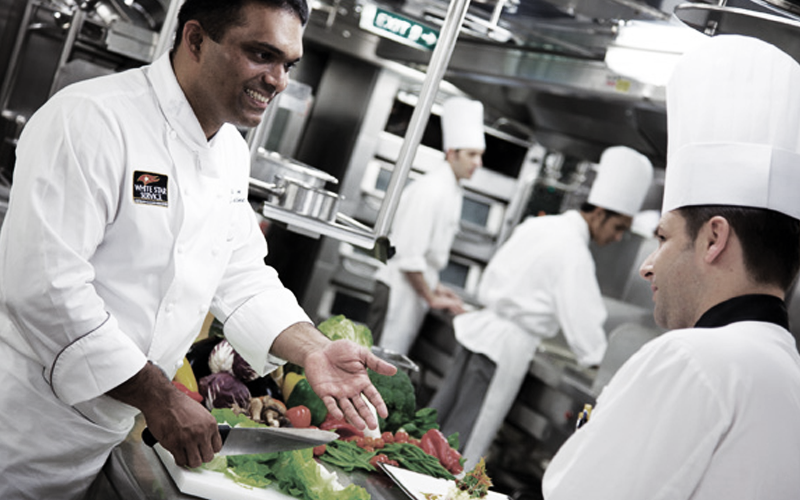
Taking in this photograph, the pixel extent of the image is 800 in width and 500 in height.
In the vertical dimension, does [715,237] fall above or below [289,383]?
above

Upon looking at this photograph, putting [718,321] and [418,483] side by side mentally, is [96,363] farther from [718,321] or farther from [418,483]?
[718,321]

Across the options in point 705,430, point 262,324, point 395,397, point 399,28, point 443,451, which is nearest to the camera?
point 705,430

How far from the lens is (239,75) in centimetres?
177

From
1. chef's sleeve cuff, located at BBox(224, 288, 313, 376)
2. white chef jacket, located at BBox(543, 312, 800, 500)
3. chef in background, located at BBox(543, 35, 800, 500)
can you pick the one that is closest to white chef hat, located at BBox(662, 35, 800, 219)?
chef in background, located at BBox(543, 35, 800, 500)

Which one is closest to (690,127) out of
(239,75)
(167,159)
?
(239,75)

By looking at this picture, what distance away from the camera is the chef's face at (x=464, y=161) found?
5789mm

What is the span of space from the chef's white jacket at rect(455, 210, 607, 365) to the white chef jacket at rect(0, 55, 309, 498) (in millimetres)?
3076

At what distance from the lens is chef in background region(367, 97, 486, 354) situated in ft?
18.4

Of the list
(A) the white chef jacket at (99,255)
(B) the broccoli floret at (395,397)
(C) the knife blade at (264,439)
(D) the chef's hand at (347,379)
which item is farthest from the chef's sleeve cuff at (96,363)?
(B) the broccoli floret at (395,397)

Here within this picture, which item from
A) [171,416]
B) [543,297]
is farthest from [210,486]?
[543,297]

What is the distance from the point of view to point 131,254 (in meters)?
1.70

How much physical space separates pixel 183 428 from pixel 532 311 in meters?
3.47

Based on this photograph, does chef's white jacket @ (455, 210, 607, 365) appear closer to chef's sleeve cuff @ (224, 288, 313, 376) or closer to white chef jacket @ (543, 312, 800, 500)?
chef's sleeve cuff @ (224, 288, 313, 376)

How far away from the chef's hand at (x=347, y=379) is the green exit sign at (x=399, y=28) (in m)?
2.38
